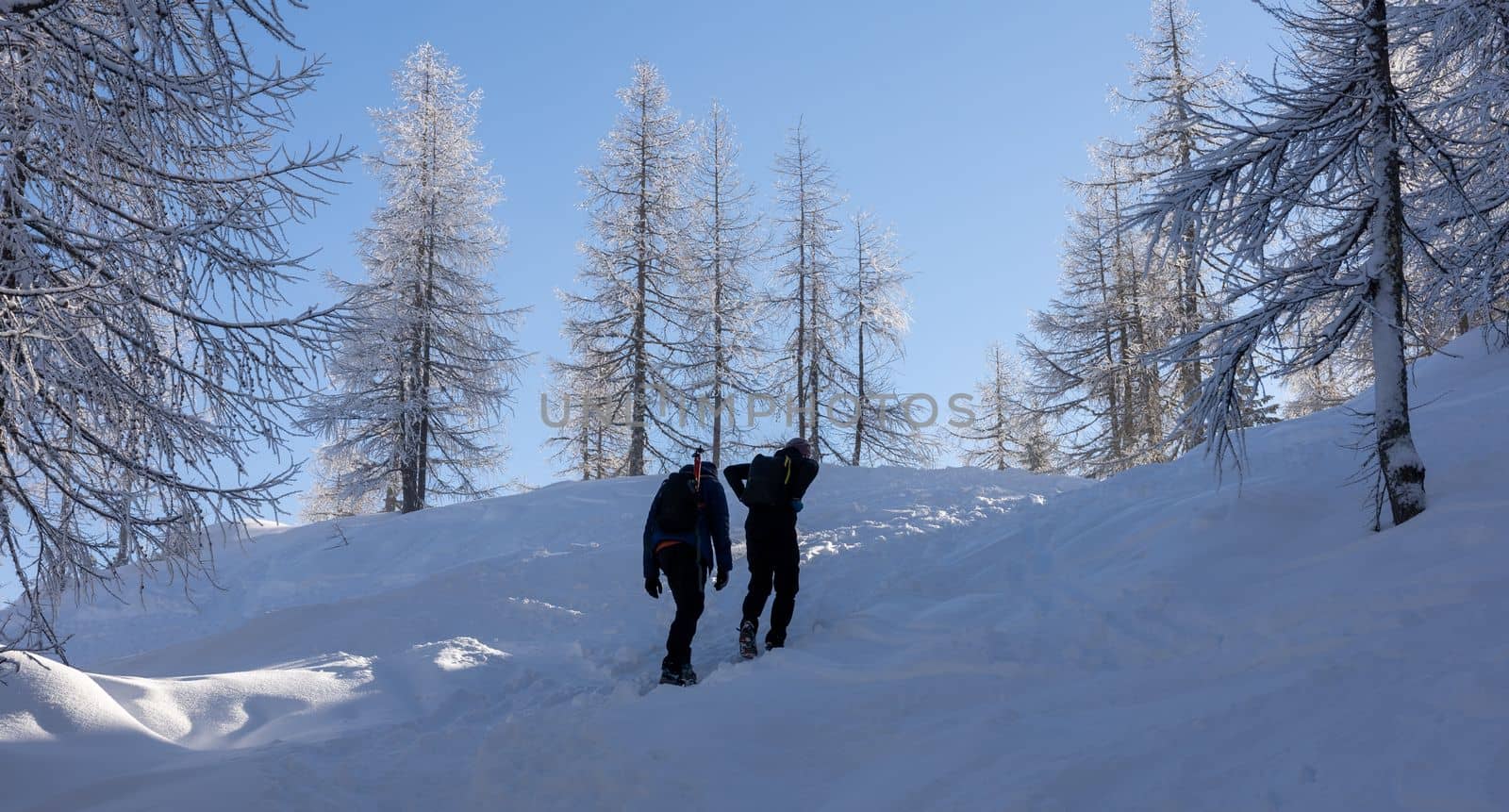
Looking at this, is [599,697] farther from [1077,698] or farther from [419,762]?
[1077,698]

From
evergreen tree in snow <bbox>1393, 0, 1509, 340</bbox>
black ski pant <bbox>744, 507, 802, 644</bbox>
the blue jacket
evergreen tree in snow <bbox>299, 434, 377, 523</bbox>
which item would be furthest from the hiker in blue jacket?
evergreen tree in snow <bbox>299, 434, 377, 523</bbox>

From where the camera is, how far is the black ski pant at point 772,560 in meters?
7.00

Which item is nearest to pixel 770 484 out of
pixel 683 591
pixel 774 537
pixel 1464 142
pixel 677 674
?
pixel 774 537

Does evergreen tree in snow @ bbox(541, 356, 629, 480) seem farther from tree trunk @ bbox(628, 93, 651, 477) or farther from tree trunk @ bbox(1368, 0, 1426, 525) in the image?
tree trunk @ bbox(1368, 0, 1426, 525)

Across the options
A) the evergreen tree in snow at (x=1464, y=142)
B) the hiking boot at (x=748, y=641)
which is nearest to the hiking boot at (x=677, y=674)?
the hiking boot at (x=748, y=641)

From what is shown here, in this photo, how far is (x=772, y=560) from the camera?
23.2 ft

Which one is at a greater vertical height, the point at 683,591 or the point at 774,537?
the point at 774,537

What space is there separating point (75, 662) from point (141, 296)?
25.8ft

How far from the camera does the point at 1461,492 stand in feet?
20.9

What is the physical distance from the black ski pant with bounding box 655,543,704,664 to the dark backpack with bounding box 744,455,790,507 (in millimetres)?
775

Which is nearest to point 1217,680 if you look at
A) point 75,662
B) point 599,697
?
point 599,697

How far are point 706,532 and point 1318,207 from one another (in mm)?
5787

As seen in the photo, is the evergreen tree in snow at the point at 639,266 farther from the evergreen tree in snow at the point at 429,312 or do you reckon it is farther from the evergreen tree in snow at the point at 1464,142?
the evergreen tree in snow at the point at 1464,142

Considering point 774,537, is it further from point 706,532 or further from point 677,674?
point 677,674
